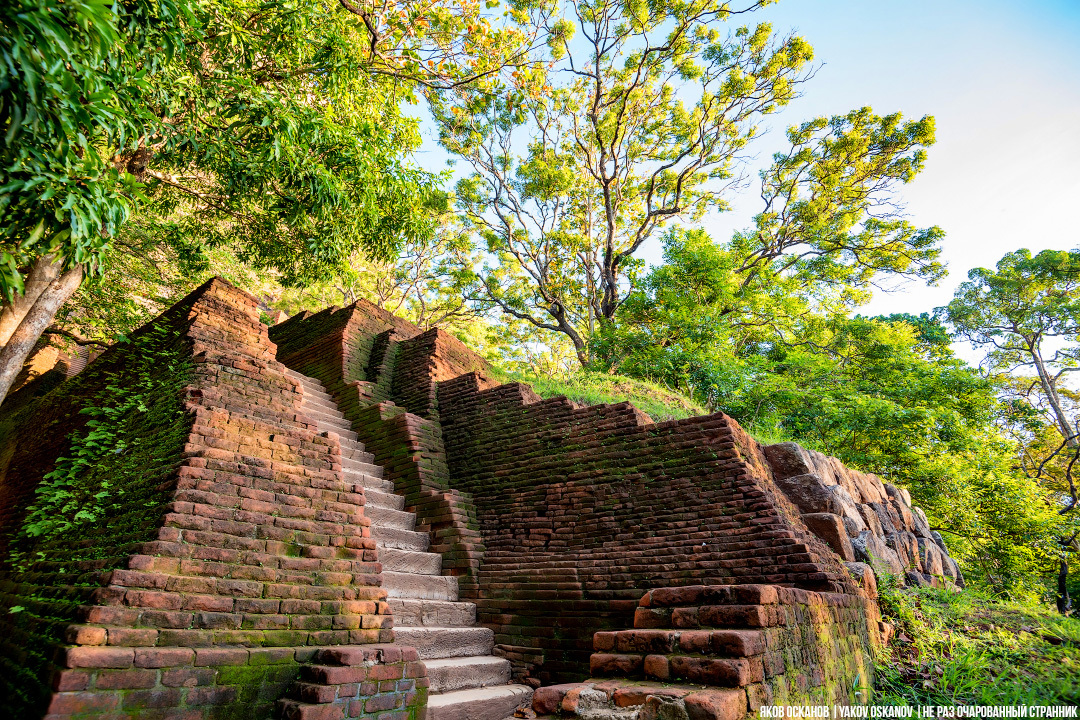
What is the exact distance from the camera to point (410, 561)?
17.0ft

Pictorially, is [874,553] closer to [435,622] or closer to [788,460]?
[788,460]

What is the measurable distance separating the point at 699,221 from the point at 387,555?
554 inches

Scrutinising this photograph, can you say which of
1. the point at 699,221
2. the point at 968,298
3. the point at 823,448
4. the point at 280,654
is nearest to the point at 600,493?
the point at 280,654

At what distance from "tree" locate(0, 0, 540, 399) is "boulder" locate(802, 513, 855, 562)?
5.62 m

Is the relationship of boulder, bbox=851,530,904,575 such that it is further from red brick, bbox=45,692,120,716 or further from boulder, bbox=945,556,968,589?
red brick, bbox=45,692,120,716

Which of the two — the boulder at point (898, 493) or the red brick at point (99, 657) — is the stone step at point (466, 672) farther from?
the boulder at point (898, 493)

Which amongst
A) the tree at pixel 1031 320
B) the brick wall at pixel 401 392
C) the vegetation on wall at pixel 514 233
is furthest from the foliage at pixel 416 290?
the tree at pixel 1031 320

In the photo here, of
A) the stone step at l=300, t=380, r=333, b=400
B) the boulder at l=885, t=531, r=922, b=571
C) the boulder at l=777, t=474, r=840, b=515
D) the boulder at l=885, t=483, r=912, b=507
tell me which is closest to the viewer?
the boulder at l=777, t=474, r=840, b=515

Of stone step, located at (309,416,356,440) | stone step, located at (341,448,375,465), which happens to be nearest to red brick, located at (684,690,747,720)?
stone step, located at (341,448,375,465)

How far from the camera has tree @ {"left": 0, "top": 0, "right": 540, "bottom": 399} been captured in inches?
90.6

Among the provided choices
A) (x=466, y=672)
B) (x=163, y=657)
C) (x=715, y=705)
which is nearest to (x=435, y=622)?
(x=466, y=672)

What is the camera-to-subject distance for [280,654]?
311 cm

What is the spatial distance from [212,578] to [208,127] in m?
4.06

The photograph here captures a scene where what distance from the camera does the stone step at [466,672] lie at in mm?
4062
